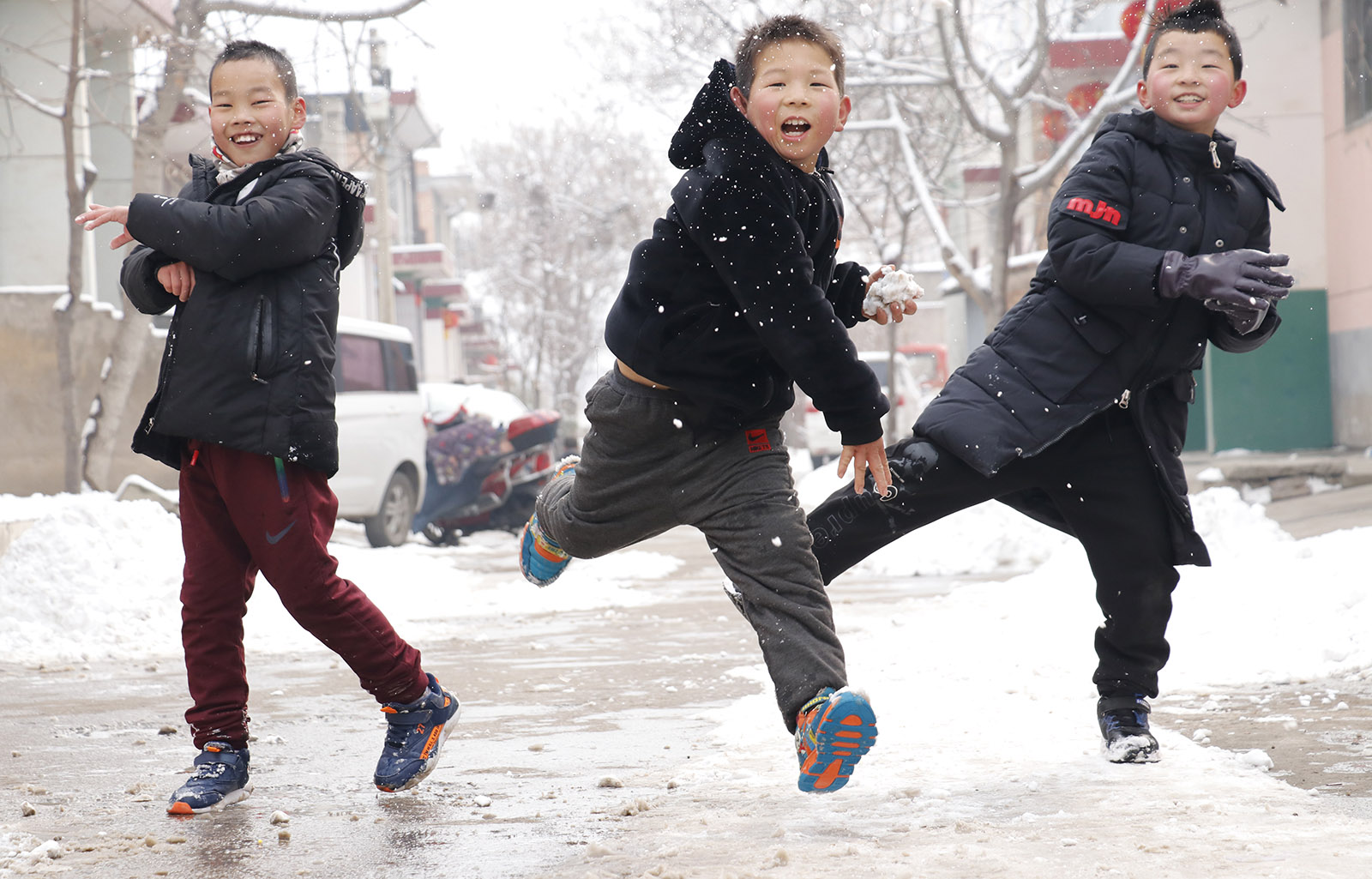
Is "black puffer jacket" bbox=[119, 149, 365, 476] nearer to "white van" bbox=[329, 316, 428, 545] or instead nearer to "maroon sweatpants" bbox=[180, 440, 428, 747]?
"maroon sweatpants" bbox=[180, 440, 428, 747]

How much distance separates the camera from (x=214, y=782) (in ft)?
10.6

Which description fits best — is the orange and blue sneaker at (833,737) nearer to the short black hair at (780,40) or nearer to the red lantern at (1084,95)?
the short black hair at (780,40)

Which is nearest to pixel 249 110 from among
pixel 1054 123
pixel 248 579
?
pixel 248 579

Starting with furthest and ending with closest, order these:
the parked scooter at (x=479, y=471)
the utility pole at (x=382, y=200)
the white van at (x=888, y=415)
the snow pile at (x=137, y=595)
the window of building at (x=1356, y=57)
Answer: the white van at (x=888, y=415), the utility pole at (x=382, y=200), the window of building at (x=1356, y=57), the parked scooter at (x=479, y=471), the snow pile at (x=137, y=595)

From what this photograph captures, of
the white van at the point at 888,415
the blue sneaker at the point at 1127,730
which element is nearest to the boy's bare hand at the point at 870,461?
the blue sneaker at the point at 1127,730

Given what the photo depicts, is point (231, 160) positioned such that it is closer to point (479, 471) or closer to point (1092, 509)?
point (1092, 509)

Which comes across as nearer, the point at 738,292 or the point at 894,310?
the point at 738,292

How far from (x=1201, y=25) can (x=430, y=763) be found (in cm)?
251

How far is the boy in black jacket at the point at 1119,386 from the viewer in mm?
3363

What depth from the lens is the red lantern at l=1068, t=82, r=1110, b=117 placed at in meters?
18.0

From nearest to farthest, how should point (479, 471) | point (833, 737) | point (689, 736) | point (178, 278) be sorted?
point (833, 737)
point (178, 278)
point (689, 736)
point (479, 471)

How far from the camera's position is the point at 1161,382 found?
3.45 meters

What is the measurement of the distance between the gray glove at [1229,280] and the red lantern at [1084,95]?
50.8 ft

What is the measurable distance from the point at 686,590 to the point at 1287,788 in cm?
508
